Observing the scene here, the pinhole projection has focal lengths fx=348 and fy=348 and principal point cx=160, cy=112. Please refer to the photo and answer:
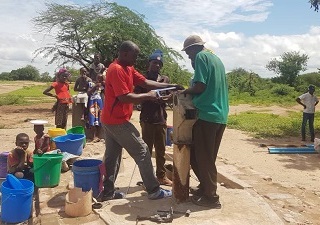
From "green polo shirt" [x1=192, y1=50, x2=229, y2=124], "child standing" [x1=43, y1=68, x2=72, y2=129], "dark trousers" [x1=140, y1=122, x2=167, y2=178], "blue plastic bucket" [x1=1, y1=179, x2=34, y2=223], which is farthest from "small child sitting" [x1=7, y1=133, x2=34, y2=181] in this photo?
"child standing" [x1=43, y1=68, x2=72, y2=129]

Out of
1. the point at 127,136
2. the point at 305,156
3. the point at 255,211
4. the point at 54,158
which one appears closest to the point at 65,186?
the point at 54,158

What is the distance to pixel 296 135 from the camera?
11922 mm

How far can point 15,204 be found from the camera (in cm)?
390

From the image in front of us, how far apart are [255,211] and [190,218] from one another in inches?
30.8

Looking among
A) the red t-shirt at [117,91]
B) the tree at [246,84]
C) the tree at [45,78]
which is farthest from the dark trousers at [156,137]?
the tree at [45,78]

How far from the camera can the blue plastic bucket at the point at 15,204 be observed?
3.88 meters

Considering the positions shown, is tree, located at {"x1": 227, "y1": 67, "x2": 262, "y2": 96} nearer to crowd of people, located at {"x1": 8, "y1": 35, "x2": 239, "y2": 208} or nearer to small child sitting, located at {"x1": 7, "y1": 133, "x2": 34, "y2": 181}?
small child sitting, located at {"x1": 7, "y1": 133, "x2": 34, "y2": 181}

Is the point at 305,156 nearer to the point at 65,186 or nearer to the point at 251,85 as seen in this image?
the point at 65,186

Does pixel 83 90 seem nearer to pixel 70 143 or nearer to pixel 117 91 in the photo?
pixel 70 143

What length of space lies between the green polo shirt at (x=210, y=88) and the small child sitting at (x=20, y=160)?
2.67 meters

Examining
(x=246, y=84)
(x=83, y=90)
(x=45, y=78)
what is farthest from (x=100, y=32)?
(x=45, y=78)

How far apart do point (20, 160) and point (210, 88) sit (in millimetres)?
2992

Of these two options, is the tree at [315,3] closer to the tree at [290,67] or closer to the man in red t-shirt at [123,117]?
the man in red t-shirt at [123,117]

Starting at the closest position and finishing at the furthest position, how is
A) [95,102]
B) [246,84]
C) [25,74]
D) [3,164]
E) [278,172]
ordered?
1. [3,164]
2. [278,172]
3. [95,102]
4. [246,84]
5. [25,74]
